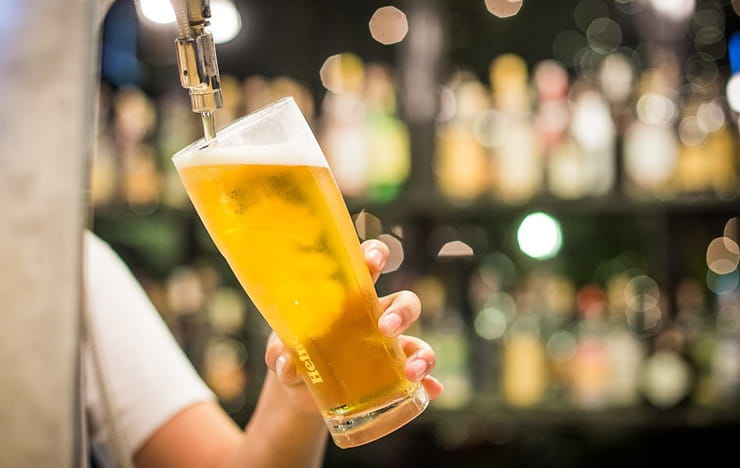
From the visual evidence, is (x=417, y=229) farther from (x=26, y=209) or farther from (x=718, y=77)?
(x=26, y=209)

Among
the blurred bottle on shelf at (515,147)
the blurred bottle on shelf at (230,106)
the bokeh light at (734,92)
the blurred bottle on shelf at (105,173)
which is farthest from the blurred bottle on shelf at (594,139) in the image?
the blurred bottle on shelf at (105,173)

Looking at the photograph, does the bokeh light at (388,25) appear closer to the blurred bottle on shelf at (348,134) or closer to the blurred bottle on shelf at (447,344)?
the blurred bottle on shelf at (348,134)

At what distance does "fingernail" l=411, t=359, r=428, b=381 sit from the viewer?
768 mm

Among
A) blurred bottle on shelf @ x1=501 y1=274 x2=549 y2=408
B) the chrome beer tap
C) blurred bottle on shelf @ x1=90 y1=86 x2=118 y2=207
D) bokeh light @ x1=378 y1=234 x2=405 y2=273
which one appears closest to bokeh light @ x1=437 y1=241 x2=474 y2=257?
bokeh light @ x1=378 y1=234 x2=405 y2=273

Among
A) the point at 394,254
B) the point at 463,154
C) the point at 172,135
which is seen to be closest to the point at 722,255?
the point at 463,154

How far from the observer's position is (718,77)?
2598 millimetres

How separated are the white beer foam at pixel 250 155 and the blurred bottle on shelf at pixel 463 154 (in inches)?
66.0

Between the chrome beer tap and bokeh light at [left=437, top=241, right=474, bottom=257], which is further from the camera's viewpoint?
bokeh light at [left=437, top=241, right=474, bottom=257]

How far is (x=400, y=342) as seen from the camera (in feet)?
2.82

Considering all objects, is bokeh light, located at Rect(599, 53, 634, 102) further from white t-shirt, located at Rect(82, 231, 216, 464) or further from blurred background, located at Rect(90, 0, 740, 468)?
white t-shirt, located at Rect(82, 231, 216, 464)

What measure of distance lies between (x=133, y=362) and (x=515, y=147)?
4.83 feet

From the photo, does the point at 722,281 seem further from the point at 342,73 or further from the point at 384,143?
the point at 342,73

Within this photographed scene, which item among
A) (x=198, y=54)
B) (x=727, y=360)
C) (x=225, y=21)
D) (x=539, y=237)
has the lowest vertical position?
(x=727, y=360)

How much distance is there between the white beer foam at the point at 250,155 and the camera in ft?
2.30
